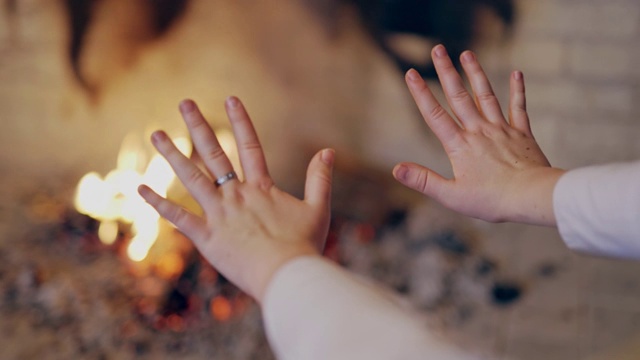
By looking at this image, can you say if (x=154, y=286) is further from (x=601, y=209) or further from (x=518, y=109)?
(x=601, y=209)

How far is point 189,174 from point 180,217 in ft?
0.15

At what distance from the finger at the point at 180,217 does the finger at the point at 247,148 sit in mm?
71

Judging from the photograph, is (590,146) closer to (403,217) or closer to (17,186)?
(403,217)

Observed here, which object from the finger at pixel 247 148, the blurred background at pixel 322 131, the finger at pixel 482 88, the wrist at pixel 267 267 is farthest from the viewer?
the blurred background at pixel 322 131

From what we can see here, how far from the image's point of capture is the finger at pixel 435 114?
2.64 feet

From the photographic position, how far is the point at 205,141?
73 cm

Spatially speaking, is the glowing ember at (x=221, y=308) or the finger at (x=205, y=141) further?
the glowing ember at (x=221, y=308)

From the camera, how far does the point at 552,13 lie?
1512 millimetres

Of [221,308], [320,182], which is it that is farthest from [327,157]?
[221,308]

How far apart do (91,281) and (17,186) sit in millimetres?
362

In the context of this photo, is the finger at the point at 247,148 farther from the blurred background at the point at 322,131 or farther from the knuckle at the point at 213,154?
the blurred background at the point at 322,131

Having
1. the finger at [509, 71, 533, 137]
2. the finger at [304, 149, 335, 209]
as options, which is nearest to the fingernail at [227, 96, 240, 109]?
the finger at [304, 149, 335, 209]

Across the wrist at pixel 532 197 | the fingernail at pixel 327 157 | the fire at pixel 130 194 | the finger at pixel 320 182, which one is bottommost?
the fire at pixel 130 194

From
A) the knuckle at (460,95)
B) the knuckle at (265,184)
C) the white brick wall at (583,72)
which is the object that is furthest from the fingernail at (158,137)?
the white brick wall at (583,72)
